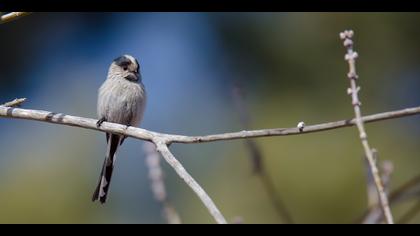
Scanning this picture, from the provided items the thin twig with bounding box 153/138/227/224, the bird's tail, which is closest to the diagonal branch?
the thin twig with bounding box 153/138/227/224

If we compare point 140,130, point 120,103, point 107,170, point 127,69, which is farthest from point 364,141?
point 127,69

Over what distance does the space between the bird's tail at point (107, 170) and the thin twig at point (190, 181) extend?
1714mm

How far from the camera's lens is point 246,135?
2828 mm

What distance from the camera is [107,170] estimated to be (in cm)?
504

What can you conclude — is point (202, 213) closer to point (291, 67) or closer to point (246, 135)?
point (291, 67)

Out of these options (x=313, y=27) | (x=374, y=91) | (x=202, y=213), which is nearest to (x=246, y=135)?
(x=202, y=213)

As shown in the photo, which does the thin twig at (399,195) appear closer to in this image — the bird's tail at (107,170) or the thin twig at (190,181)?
the thin twig at (190,181)

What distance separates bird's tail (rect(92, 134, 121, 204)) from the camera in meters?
4.67

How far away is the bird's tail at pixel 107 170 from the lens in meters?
4.67

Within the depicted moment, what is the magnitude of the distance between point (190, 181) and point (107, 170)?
249 centimetres

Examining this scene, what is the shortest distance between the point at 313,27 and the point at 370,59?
85 cm

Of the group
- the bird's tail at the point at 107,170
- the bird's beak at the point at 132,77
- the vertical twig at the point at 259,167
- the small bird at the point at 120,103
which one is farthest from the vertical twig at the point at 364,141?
the bird's beak at the point at 132,77

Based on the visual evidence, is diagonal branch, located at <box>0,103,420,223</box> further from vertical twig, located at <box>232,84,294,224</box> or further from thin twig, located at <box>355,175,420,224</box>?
thin twig, located at <box>355,175,420,224</box>

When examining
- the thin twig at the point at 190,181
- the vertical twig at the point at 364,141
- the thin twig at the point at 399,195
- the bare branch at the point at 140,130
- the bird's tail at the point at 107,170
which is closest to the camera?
the vertical twig at the point at 364,141
